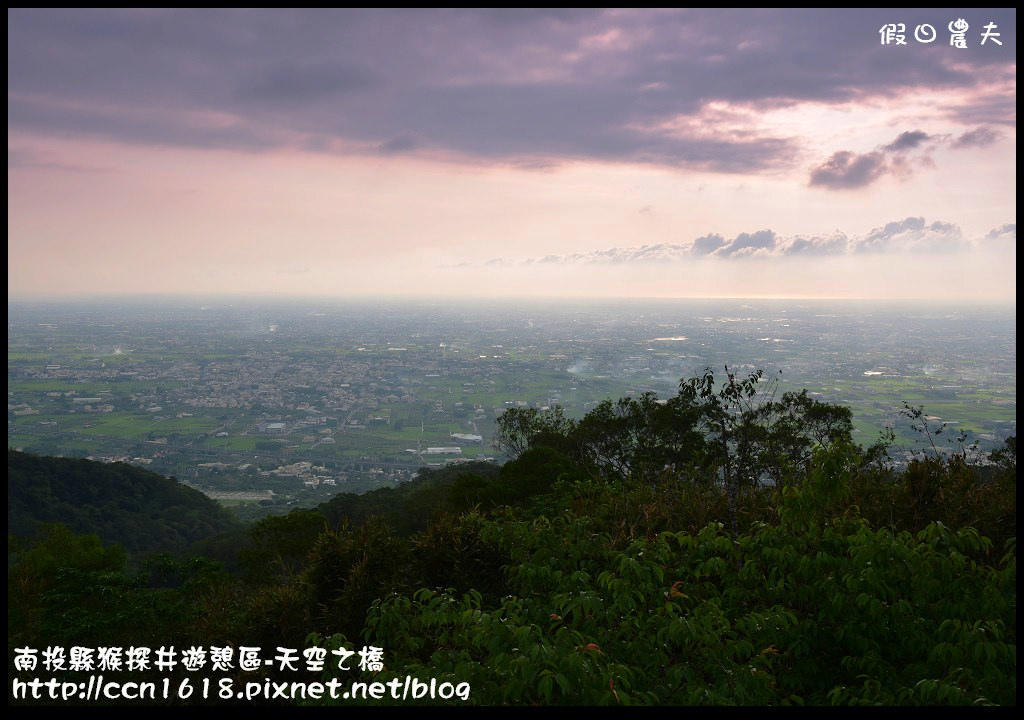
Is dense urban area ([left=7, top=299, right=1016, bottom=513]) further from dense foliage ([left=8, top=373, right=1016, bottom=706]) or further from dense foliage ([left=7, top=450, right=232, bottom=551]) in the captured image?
dense foliage ([left=8, top=373, right=1016, bottom=706])

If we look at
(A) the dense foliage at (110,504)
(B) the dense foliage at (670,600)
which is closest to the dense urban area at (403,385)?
(A) the dense foliage at (110,504)

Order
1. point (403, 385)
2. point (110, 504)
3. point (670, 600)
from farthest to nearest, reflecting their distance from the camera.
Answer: point (403, 385) < point (110, 504) < point (670, 600)

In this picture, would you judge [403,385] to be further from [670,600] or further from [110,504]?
[670,600]

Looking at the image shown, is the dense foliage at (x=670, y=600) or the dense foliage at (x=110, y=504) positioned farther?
the dense foliage at (x=110, y=504)

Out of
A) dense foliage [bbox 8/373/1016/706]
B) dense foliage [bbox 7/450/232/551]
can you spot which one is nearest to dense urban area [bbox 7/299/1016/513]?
dense foliage [bbox 7/450/232/551]

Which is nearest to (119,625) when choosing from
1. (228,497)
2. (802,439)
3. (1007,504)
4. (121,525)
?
(1007,504)

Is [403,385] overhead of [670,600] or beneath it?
beneath

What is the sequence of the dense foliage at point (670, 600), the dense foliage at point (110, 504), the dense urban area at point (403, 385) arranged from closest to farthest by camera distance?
the dense foliage at point (670, 600) → the dense foliage at point (110, 504) → the dense urban area at point (403, 385)

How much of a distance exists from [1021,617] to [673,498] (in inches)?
262

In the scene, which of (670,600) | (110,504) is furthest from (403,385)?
(670,600)

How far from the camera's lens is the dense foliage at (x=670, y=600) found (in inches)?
143

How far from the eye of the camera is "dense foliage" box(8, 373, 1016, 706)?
3.63 metres

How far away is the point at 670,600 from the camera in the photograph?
4652mm

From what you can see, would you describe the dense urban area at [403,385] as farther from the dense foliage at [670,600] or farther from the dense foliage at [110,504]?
the dense foliage at [670,600]
